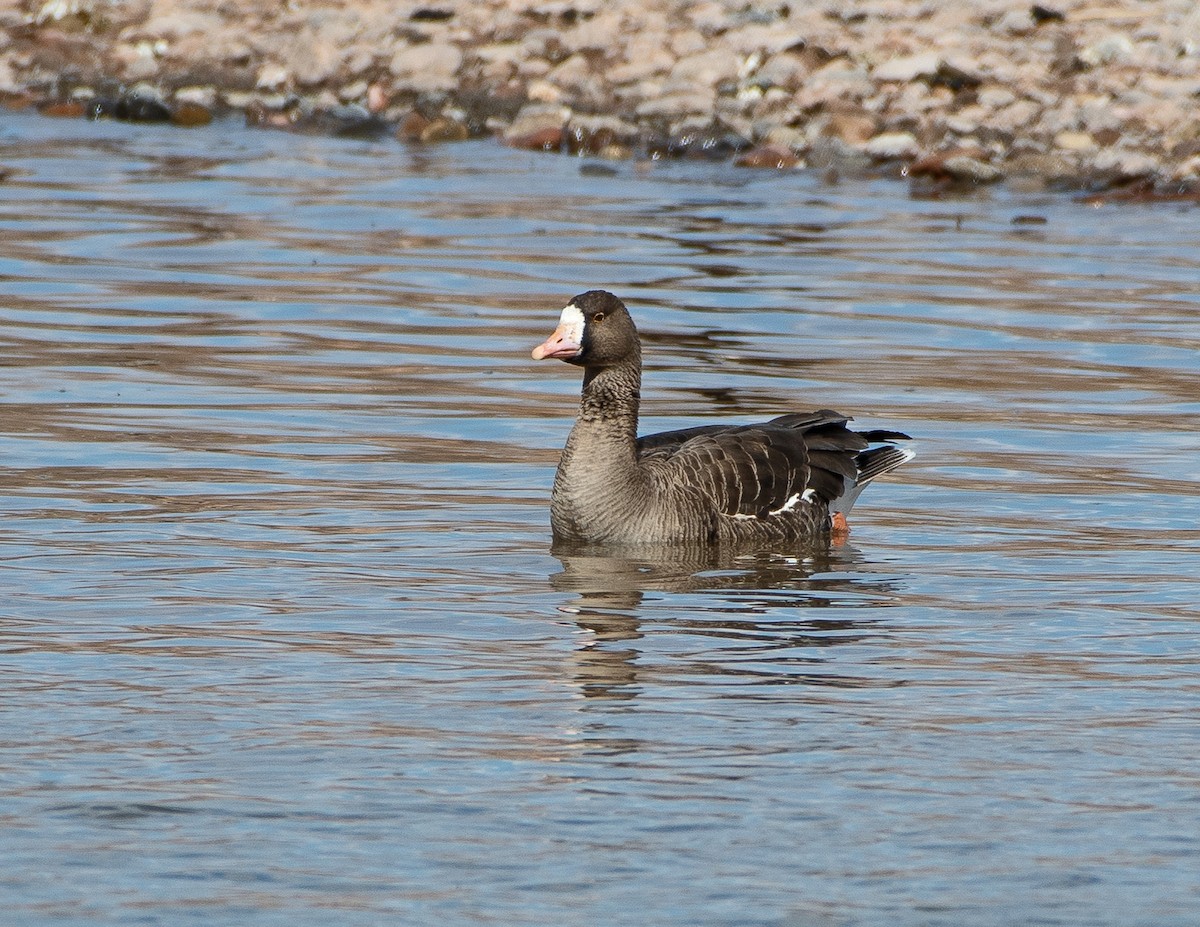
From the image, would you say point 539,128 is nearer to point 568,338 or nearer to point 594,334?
point 594,334

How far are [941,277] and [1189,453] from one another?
6820mm

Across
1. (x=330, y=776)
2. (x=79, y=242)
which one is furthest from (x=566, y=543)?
(x=79, y=242)

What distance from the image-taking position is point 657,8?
2858cm

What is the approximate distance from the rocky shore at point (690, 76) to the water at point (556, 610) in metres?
4.96

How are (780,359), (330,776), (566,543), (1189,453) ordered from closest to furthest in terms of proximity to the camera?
(330,776) → (566,543) → (1189,453) → (780,359)

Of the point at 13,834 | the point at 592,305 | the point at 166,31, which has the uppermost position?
the point at 166,31

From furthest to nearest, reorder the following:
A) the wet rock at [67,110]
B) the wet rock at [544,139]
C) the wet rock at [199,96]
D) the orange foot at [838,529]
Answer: the wet rock at [199,96] → the wet rock at [67,110] → the wet rock at [544,139] → the orange foot at [838,529]

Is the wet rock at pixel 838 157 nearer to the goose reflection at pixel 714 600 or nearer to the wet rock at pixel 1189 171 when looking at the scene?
the wet rock at pixel 1189 171

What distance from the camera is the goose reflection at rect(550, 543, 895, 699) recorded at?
8570 mm

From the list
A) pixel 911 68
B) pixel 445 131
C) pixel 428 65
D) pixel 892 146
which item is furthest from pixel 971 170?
pixel 428 65

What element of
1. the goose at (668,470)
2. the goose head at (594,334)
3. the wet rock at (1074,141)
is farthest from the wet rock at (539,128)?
the goose head at (594,334)

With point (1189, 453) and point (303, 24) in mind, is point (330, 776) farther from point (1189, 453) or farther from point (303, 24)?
point (303, 24)

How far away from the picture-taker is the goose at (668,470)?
1084 cm

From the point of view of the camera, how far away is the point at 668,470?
11.1m
